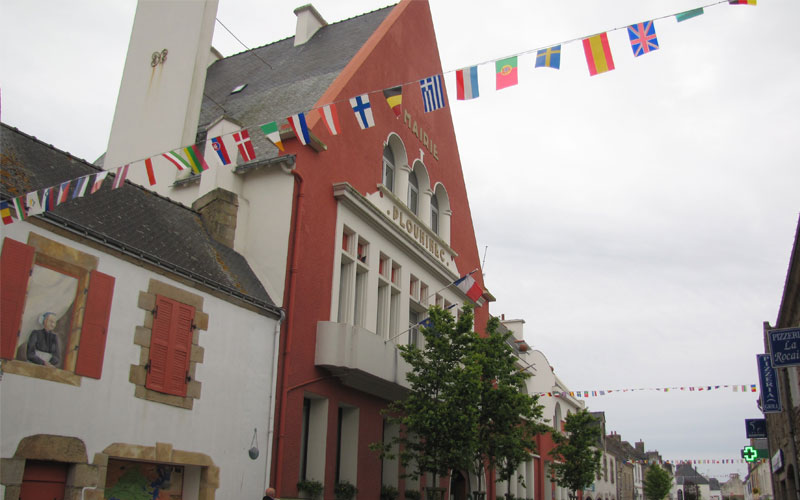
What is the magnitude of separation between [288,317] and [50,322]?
5.78 metres

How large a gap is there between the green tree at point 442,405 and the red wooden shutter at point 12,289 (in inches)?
365

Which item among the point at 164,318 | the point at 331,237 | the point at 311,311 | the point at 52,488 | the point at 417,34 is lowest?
the point at 52,488

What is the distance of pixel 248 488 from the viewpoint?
14180 mm

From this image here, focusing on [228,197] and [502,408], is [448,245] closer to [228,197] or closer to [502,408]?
[502,408]

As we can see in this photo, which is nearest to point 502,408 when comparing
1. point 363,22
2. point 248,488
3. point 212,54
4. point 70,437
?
point 248,488

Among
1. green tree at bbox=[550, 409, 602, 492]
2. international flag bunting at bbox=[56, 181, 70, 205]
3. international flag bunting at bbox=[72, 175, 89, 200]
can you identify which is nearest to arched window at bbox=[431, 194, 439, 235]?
green tree at bbox=[550, 409, 602, 492]

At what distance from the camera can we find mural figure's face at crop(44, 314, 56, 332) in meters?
10.9

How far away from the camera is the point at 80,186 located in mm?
10711

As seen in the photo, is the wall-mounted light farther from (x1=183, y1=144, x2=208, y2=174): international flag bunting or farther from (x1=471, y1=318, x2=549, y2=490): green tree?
(x1=471, y1=318, x2=549, y2=490): green tree

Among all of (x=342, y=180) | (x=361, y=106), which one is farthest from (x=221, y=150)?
(x=342, y=180)

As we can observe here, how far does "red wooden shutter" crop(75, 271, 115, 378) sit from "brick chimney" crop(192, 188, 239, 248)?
4.60 m

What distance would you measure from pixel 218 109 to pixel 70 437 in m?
13.9

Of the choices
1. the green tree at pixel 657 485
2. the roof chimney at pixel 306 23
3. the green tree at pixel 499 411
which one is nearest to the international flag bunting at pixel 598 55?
the green tree at pixel 499 411

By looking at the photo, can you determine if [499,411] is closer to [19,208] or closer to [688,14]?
[688,14]
